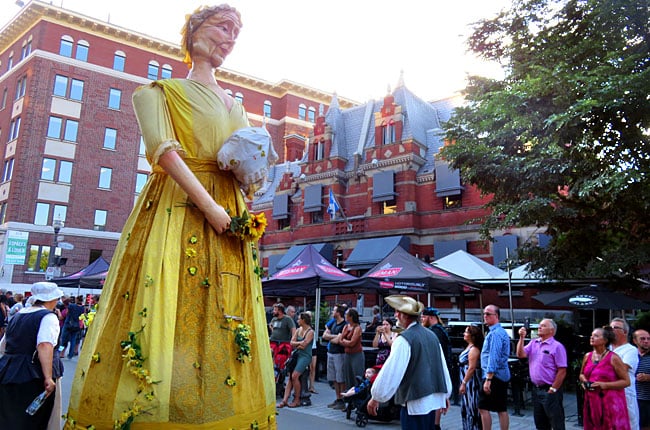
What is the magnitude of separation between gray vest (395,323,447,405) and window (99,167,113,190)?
36583 mm

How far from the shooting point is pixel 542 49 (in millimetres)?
12695

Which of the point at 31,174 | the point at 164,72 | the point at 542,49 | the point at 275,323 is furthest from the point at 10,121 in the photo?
the point at 542,49

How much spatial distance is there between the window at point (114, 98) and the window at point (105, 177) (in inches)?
199

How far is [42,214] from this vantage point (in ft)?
114

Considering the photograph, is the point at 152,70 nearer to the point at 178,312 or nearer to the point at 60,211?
the point at 60,211

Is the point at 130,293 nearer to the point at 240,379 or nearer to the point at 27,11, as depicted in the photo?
the point at 240,379

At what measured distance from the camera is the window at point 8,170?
116 feet

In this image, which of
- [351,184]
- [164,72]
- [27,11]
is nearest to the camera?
[351,184]

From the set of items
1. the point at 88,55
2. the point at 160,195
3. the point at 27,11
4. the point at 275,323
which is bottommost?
the point at 275,323

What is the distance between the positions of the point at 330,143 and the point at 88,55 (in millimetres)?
20460

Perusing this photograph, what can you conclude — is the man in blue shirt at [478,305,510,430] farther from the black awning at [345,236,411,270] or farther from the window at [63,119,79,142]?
the window at [63,119,79,142]

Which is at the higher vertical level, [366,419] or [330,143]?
[330,143]

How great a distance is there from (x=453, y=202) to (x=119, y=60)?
28.8 m

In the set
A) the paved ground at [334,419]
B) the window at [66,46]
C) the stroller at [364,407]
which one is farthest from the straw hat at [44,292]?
the window at [66,46]
